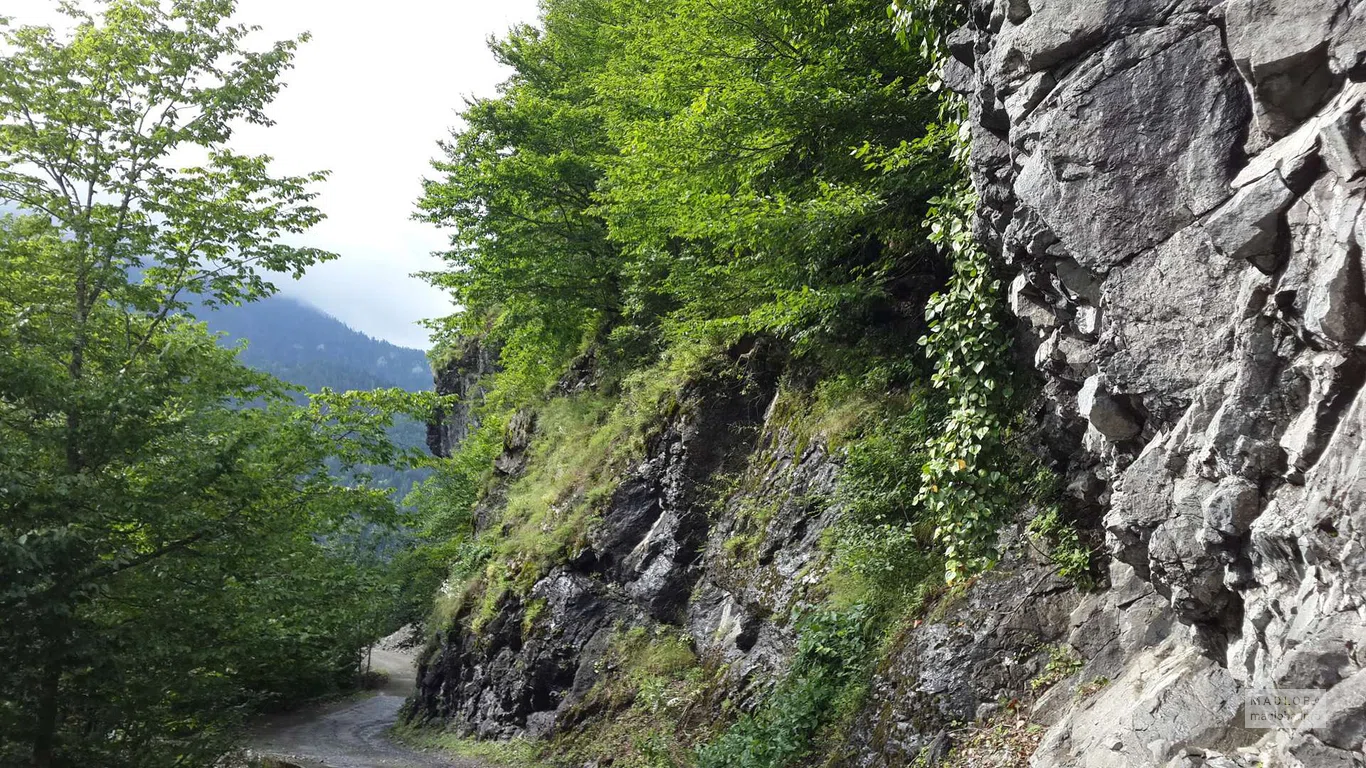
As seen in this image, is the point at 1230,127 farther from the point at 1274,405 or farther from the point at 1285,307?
the point at 1274,405

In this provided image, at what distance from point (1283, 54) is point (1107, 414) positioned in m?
2.40

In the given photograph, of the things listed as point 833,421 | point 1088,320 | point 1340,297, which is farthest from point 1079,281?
point 833,421

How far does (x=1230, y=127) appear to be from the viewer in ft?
14.2

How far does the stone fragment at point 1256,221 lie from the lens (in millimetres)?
3811

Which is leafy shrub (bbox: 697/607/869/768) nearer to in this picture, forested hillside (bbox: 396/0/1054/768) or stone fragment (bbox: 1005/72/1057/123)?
forested hillside (bbox: 396/0/1054/768)

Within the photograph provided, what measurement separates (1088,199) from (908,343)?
5.21 m

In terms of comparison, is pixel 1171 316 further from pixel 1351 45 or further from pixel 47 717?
pixel 47 717

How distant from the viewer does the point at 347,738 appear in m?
21.7

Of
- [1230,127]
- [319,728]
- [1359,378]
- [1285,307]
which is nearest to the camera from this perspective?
[1359,378]

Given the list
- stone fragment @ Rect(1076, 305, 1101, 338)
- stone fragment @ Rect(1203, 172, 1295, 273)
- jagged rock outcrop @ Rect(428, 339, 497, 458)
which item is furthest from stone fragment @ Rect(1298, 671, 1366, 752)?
jagged rock outcrop @ Rect(428, 339, 497, 458)

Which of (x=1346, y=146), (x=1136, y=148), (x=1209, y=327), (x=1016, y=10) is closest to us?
(x=1346, y=146)

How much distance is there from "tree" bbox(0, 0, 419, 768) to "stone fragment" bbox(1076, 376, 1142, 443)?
8793 millimetres

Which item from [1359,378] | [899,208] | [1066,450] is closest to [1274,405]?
[1359,378]

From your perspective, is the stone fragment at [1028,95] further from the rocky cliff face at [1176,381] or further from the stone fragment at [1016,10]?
the stone fragment at [1016,10]
